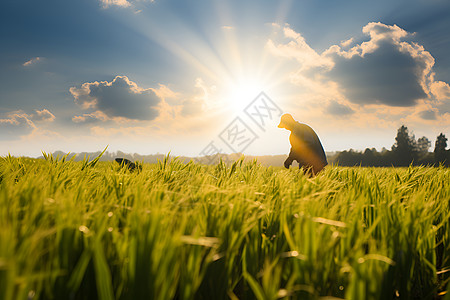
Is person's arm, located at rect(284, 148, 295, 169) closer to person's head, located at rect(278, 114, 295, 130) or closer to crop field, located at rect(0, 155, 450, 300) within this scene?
person's head, located at rect(278, 114, 295, 130)

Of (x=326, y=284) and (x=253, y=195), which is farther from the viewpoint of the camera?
(x=253, y=195)

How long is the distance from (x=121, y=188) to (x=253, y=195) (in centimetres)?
87

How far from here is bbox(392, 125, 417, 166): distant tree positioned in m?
50.8

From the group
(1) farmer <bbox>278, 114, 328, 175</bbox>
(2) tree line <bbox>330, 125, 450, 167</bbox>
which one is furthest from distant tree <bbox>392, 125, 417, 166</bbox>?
(1) farmer <bbox>278, 114, 328, 175</bbox>

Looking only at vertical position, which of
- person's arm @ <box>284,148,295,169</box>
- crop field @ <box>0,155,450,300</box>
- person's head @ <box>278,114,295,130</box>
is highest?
person's head @ <box>278,114,295,130</box>

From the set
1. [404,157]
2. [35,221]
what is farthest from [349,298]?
[404,157]

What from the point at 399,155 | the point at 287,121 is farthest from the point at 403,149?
the point at 287,121

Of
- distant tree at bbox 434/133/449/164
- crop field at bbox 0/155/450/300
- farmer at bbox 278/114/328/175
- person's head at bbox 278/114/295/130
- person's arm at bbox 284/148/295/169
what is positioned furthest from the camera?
distant tree at bbox 434/133/449/164

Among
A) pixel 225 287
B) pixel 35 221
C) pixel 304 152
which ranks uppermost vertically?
pixel 304 152

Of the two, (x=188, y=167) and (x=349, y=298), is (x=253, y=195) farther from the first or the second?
(x=188, y=167)

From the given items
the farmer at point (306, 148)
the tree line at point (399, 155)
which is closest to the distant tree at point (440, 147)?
the tree line at point (399, 155)

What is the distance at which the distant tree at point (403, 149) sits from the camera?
5077 centimetres

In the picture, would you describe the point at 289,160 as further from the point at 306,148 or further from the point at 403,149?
the point at 403,149

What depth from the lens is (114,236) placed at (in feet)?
3.30
